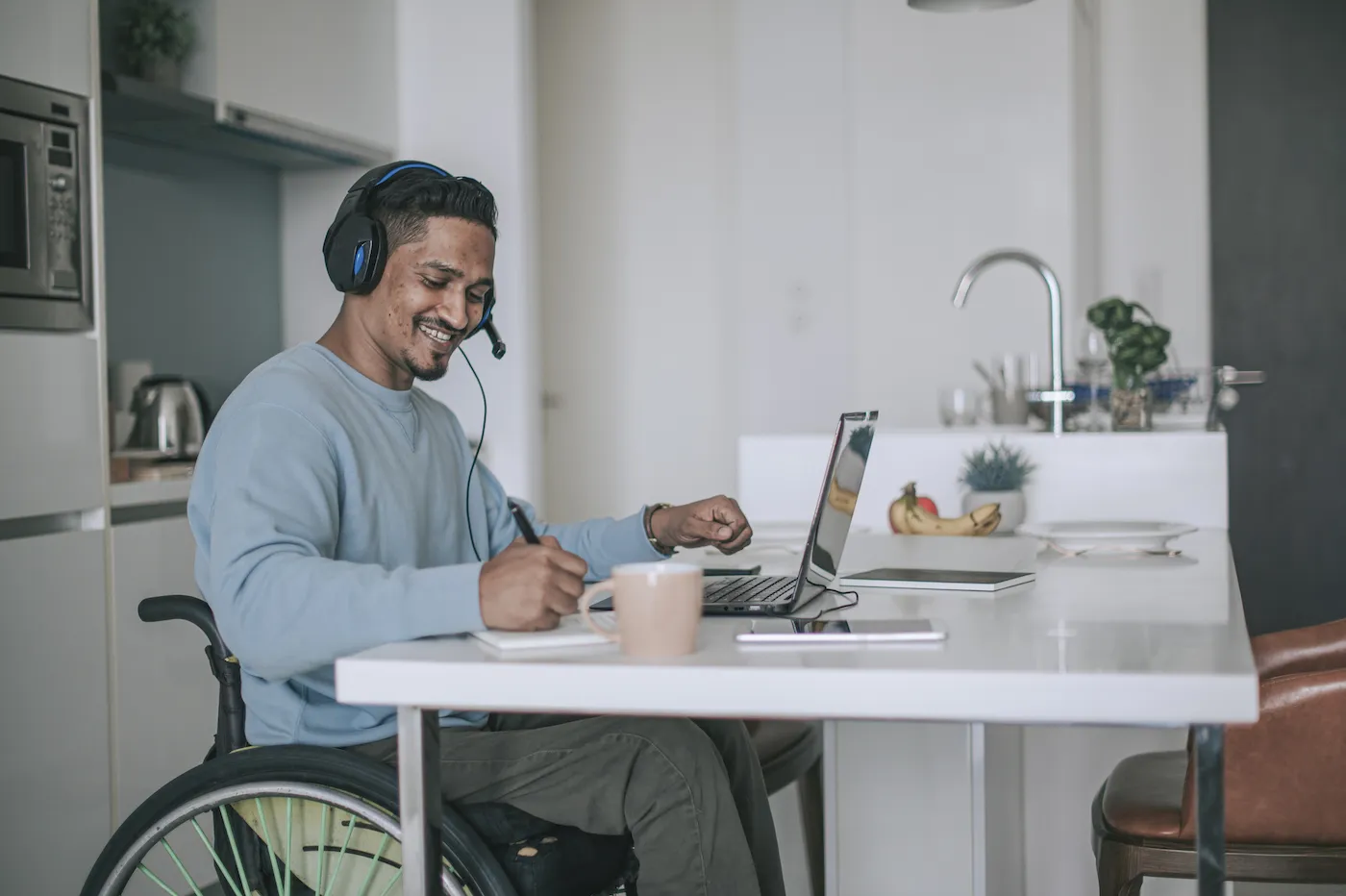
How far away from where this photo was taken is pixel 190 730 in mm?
2857

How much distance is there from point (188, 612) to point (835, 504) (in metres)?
0.78

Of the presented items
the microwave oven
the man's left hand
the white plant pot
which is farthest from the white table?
the microwave oven

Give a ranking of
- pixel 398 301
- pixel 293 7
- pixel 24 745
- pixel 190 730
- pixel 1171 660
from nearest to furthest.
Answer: pixel 1171 660, pixel 398 301, pixel 24 745, pixel 190 730, pixel 293 7

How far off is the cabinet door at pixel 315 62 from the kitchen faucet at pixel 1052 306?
1806 mm

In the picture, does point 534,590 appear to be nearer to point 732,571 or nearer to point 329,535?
point 329,535

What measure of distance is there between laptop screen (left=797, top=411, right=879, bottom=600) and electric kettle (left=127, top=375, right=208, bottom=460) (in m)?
1.86

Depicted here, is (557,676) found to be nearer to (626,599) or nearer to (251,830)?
(626,599)

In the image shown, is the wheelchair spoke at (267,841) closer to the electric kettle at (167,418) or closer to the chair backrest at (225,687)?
the chair backrest at (225,687)

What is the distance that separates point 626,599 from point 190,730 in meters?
2.08

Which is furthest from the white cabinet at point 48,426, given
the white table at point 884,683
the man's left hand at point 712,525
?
the white table at point 884,683

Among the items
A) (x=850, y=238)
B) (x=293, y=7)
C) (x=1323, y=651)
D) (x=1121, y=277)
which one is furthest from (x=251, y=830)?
(x=1121, y=277)

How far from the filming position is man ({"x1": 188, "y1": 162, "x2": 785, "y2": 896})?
127 centimetres

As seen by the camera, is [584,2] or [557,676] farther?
[584,2]

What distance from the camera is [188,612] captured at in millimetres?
1590
